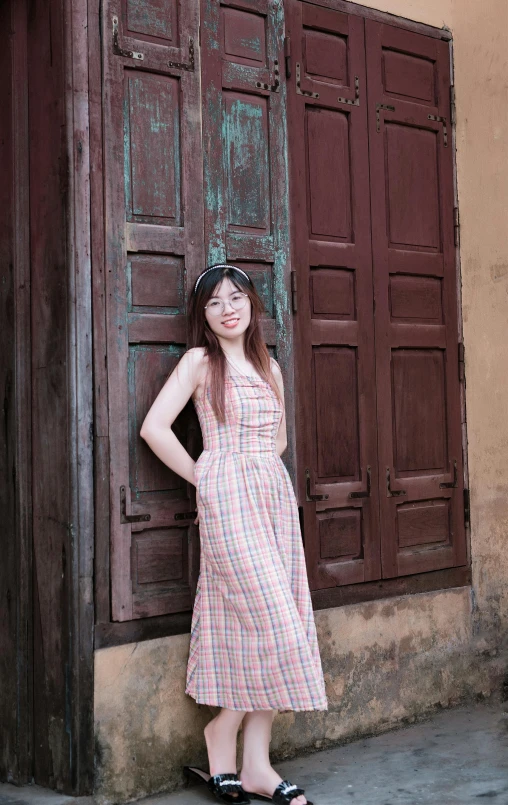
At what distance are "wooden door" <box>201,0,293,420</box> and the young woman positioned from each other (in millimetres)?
385

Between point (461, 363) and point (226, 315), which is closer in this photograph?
point (226, 315)

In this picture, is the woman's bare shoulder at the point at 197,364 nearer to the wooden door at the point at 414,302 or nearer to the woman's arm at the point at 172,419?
the woman's arm at the point at 172,419

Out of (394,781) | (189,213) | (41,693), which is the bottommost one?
(394,781)

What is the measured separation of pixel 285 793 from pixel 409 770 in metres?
0.72

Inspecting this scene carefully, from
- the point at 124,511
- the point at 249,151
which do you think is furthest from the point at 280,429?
the point at 249,151

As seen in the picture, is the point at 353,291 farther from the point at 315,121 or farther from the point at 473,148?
the point at 473,148

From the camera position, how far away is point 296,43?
4.53 meters

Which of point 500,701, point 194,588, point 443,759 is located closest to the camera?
point 194,588

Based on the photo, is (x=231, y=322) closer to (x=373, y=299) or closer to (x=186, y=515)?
(x=186, y=515)

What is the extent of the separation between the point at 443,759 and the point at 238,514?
1.52 m

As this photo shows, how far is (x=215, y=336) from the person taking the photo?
387 centimetres

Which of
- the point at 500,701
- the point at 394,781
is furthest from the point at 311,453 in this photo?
the point at 500,701

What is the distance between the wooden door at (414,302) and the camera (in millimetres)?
4785

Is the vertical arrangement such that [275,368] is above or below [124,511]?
above
